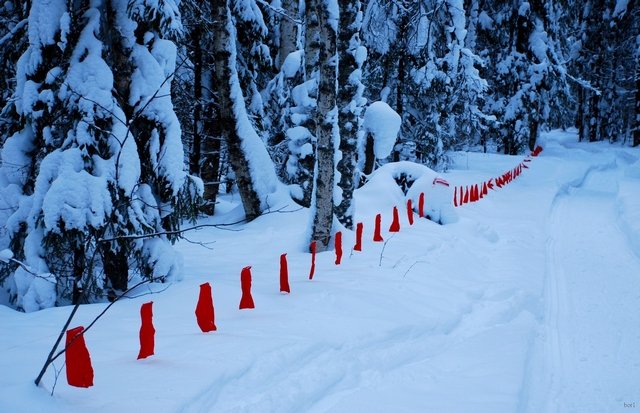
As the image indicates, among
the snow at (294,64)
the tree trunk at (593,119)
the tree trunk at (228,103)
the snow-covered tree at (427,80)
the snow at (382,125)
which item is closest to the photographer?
the tree trunk at (228,103)

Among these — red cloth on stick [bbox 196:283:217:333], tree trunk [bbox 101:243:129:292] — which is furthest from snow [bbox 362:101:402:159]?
red cloth on stick [bbox 196:283:217:333]

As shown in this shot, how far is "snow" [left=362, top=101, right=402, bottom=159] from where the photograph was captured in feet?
38.2

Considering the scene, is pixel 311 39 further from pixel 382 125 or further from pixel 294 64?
pixel 382 125

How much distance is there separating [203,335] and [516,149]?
96.0ft

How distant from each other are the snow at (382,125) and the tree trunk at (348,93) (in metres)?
2.78

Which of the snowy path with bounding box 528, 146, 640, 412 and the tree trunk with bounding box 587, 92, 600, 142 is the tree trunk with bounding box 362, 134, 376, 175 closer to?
the snowy path with bounding box 528, 146, 640, 412

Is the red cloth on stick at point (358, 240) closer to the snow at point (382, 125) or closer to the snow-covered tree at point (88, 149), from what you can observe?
the snow-covered tree at point (88, 149)

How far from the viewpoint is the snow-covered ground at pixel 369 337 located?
3.60 metres

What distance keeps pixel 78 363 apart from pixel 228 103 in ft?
24.8

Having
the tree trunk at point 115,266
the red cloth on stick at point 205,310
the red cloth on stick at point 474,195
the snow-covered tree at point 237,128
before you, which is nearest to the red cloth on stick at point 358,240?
the snow-covered tree at point 237,128

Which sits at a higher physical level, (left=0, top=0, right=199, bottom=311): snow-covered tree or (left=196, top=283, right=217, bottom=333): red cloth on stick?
(left=0, top=0, right=199, bottom=311): snow-covered tree

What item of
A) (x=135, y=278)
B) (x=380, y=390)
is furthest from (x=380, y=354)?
(x=135, y=278)

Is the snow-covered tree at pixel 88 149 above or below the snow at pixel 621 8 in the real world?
below

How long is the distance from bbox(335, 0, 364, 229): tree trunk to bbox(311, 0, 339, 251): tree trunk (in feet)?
2.66
